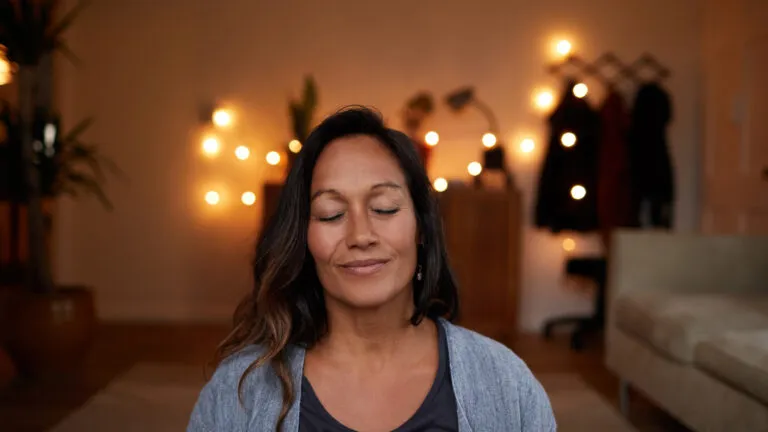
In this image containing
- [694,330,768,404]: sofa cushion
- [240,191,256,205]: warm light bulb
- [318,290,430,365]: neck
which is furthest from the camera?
[240,191,256,205]: warm light bulb

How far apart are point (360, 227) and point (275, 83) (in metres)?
3.70

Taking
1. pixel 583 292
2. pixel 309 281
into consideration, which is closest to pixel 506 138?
pixel 583 292

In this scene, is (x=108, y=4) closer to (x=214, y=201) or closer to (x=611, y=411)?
(x=214, y=201)

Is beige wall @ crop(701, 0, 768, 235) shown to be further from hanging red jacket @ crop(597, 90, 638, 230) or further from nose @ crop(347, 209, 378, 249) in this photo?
nose @ crop(347, 209, 378, 249)

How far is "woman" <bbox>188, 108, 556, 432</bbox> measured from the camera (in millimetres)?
1085

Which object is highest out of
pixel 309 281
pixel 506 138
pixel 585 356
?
pixel 506 138

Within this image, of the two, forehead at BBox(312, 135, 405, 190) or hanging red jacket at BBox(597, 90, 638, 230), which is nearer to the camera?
forehead at BBox(312, 135, 405, 190)

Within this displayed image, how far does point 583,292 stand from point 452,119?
1.38m

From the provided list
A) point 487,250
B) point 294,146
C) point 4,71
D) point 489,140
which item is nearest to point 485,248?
point 487,250

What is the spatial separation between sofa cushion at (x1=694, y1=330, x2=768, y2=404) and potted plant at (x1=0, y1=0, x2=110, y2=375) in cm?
246

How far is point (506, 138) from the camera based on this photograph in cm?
457

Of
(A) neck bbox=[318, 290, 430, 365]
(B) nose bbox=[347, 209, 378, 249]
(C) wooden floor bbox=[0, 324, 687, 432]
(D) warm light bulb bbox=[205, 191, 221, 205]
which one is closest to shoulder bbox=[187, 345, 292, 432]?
(A) neck bbox=[318, 290, 430, 365]

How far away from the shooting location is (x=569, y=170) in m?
4.20

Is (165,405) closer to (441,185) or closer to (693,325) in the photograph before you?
(693,325)
